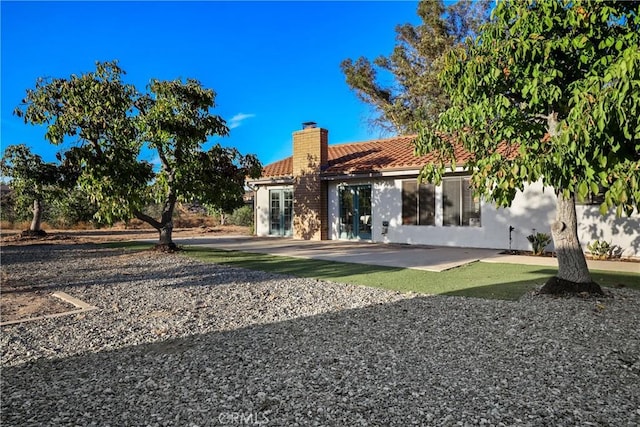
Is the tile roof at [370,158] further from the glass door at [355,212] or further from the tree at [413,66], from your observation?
the tree at [413,66]

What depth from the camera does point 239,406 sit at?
2959 millimetres

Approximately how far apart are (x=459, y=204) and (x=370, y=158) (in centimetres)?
445

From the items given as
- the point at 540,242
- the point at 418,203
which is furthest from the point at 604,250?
the point at 418,203

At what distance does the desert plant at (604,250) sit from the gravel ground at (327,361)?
4881 millimetres

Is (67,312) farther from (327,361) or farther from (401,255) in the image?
(401,255)

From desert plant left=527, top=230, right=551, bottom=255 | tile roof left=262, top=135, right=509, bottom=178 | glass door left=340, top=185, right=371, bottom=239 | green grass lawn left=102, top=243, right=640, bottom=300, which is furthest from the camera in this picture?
glass door left=340, top=185, right=371, bottom=239

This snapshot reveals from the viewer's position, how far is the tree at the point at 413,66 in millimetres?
23641

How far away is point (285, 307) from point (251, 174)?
8313mm

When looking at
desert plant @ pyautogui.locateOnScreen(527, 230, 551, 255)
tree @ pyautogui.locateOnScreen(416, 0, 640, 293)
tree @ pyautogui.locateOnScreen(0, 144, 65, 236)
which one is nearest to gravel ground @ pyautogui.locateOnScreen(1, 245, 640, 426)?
tree @ pyautogui.locateOnScreen(416, 0, 640, 293)

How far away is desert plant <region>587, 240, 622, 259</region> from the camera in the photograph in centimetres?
1094

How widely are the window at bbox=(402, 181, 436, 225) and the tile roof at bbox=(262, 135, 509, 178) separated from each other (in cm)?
86

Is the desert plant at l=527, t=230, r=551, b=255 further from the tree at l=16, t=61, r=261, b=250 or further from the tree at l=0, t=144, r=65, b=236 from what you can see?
the tree at l=0, t=144, r=65, b=236

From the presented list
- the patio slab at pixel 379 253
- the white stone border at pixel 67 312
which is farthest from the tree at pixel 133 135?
the white stone border at pixel 67 312

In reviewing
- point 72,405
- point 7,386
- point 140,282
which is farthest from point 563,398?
point 140,282
